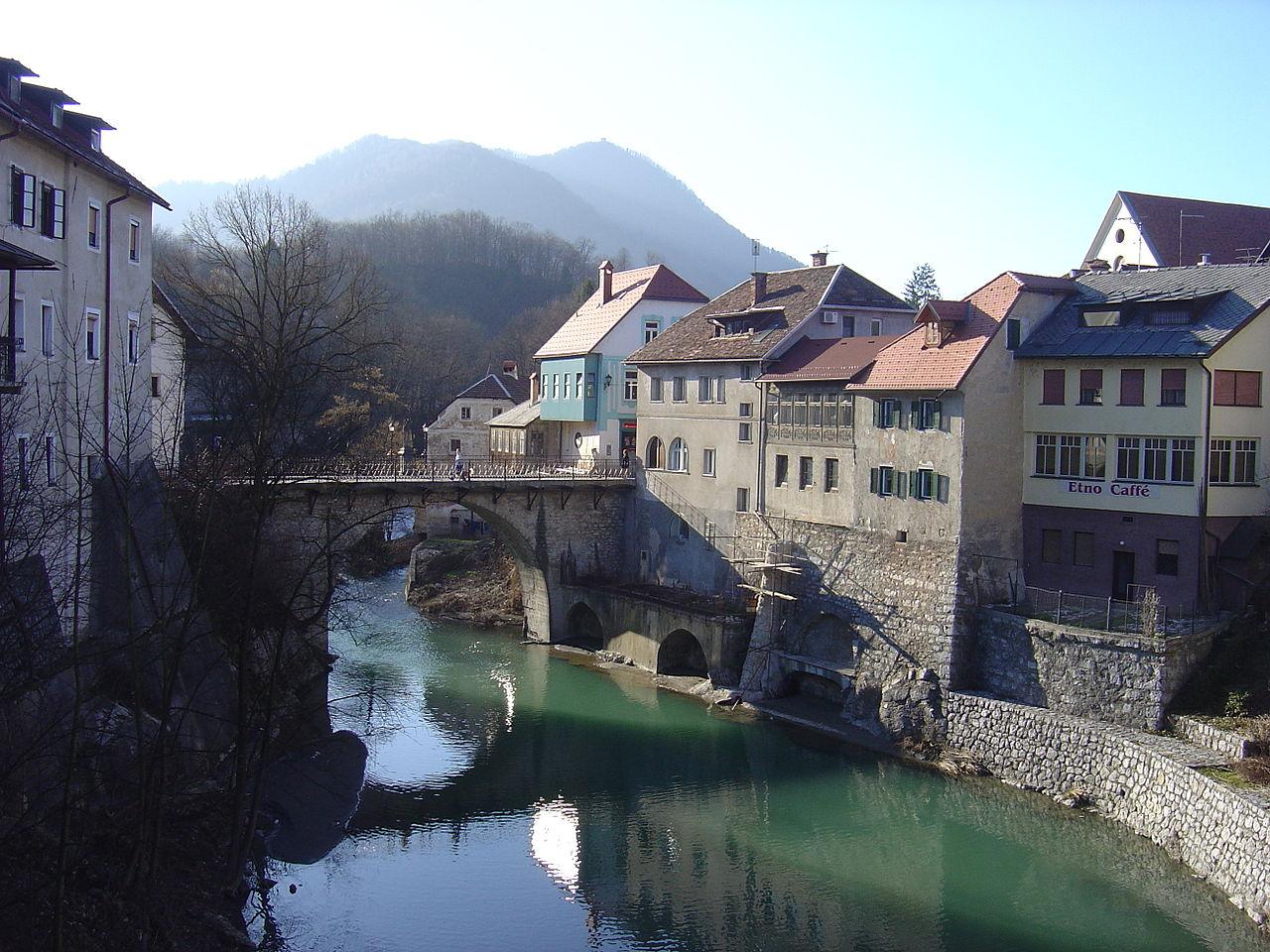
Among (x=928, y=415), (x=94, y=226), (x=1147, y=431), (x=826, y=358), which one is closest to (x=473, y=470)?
(x=826, y=358)

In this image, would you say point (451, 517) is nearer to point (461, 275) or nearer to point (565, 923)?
point (565, 923)

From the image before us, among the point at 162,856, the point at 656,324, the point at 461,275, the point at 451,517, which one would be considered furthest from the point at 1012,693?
the point at 461,275

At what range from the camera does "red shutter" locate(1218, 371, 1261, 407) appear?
92.9 ft

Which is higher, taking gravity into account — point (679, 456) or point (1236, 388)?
point (1236, 388)

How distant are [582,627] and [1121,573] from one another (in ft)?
67.6

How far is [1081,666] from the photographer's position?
27609mm

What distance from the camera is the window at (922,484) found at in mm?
31594

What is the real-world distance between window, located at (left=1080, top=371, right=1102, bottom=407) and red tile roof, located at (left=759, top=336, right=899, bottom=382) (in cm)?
600

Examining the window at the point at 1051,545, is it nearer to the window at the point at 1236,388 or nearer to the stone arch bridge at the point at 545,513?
A: the window at the point at 1236,388

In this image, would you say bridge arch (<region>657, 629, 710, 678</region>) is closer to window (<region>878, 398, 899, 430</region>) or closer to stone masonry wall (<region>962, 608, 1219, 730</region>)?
window (<region>878, 398, 899, 430</region>)

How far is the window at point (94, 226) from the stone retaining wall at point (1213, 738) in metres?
25.8

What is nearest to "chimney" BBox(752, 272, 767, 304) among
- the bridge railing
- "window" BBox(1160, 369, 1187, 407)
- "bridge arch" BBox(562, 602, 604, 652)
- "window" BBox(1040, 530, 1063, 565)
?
the bridge railing

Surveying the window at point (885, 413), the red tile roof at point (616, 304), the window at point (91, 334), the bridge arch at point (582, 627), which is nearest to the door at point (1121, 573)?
the window at point (885, 413)

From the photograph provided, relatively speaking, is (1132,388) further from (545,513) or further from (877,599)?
(545,513)
